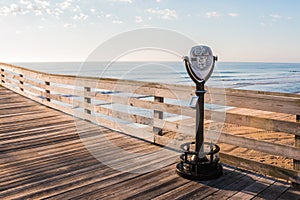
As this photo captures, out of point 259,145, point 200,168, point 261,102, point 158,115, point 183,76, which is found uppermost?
point 183,76

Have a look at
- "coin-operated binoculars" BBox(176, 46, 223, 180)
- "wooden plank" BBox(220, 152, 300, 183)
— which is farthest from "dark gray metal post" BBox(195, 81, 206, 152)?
"wooden plank" BBox(220, 152, 300, 183)

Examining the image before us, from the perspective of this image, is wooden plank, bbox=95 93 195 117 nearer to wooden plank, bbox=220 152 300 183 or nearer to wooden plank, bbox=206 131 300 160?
wooden plank, bbox=206 131 300 160

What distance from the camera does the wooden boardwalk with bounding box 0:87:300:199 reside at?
245cm

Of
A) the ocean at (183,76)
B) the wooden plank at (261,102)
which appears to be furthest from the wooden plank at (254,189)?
the ocean at (183,76)

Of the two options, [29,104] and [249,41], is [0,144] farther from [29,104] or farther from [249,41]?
[249,41]

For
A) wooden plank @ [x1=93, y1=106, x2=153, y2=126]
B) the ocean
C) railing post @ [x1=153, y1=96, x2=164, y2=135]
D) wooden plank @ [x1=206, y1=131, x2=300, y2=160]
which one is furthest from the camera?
wooden plank @ [x1=93, y1=106, x2=153, y2=126]

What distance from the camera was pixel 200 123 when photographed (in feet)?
9.40

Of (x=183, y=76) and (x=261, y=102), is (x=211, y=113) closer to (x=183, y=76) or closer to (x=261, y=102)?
(x=261, y=102)

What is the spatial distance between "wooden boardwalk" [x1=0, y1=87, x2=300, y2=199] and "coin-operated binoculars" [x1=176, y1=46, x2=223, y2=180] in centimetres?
8

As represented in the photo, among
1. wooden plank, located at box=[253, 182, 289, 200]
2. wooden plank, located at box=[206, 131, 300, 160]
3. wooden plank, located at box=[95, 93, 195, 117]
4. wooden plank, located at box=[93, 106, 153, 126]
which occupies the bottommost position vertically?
wooden plank, located at box=[253, 182, 289, 200]

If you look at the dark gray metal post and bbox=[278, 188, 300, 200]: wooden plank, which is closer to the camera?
bbox=[278, 188, 300, 200]: wooden plank

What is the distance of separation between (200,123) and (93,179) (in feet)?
4.01

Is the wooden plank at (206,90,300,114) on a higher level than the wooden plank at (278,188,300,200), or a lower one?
higher

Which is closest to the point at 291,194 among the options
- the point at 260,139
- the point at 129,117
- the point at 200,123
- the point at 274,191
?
the point at 274,191
